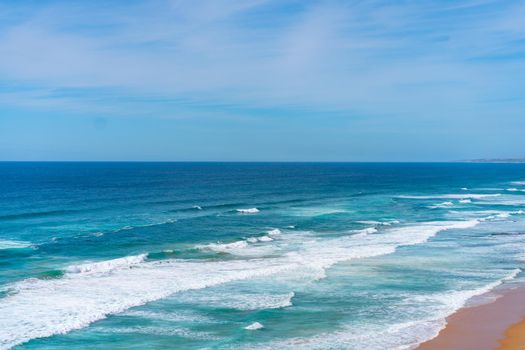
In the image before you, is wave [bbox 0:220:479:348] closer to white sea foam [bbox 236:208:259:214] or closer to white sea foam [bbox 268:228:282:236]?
white sea foam [bbox 268:228:282:236]

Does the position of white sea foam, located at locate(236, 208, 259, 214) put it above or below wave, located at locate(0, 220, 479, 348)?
above

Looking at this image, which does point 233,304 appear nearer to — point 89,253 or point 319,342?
point 319,342

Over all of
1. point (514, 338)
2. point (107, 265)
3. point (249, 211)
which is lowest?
point (514, 338)

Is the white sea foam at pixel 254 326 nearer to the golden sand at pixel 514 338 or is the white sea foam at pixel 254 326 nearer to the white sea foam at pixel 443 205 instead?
the golden sand at pixel 514 338

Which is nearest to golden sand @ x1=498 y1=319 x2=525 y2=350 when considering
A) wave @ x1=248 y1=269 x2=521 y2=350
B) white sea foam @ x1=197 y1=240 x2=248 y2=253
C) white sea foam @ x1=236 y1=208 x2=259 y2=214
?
wave @ x1=248 y1=269 x2=521 y2=350

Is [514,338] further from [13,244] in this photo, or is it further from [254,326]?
[13,244]

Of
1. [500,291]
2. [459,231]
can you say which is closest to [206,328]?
[500,291]

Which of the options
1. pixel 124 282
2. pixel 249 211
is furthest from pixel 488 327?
pixel 249 211
